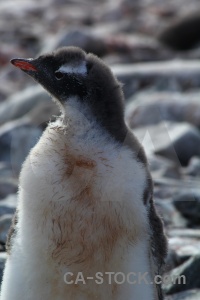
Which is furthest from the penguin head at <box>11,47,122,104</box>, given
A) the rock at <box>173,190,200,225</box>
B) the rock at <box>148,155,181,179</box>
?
the rock at <box>148,155,181,179</box>

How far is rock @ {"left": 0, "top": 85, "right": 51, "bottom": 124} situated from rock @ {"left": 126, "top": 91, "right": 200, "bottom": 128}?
1.20 m

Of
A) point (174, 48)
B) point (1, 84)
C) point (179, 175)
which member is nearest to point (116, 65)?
point (1, 84)

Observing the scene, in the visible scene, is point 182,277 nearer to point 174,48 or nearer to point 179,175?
point 179,175

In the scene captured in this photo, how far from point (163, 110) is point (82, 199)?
242 inches

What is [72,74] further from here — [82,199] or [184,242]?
[184,242]

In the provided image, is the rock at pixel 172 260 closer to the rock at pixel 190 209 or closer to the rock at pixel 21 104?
the rock at pixel 190 209

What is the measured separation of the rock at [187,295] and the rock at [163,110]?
472 cm

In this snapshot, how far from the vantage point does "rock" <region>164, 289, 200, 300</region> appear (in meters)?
5.15

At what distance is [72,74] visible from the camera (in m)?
4.28

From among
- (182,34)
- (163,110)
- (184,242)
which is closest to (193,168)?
(163,110)

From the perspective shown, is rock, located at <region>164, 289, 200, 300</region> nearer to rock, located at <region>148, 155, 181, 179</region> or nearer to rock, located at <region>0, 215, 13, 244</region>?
rock, located at <region>0, 215, 13, 244</region>

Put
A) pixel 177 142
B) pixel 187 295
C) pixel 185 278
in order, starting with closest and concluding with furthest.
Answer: pixel 187 295 < pixel 185 278 < pixel 177 142

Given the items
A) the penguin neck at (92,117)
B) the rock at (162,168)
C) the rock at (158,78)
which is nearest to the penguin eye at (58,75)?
the penguin neck at (92,117)

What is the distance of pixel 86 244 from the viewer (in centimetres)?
432
